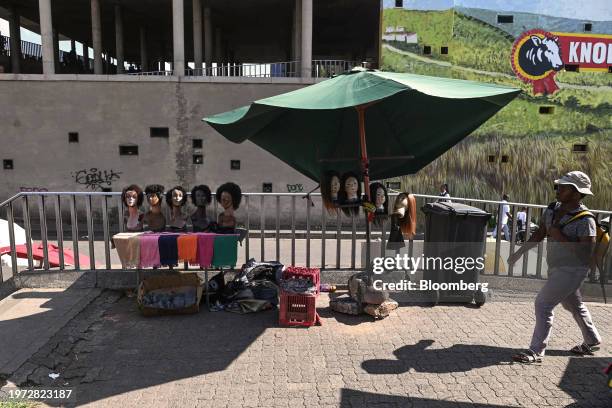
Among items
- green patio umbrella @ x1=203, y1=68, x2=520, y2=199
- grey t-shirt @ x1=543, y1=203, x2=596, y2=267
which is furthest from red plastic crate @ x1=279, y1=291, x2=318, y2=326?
grey t-shirt @ x1=543, y1=203, x2=596, y2=267

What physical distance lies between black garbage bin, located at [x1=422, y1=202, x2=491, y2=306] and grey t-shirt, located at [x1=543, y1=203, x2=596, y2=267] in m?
1.37

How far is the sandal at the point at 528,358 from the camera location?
12.7ft

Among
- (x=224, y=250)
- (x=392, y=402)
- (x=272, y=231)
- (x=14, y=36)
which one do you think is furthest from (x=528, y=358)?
(x=14, y=36)

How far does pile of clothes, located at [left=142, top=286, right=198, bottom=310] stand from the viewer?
193 inches

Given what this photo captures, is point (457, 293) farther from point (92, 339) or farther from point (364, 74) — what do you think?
point (92, 339)

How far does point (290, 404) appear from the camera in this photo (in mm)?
3289

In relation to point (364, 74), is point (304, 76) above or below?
above

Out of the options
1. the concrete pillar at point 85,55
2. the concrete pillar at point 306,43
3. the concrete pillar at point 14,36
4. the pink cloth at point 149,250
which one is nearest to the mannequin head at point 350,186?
the pink cloth at point 149,250

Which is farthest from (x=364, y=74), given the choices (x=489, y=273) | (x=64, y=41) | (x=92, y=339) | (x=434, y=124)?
(x=64, y=41)

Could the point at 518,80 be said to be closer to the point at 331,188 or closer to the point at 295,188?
the point at 295,188

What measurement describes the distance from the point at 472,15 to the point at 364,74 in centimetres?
1315

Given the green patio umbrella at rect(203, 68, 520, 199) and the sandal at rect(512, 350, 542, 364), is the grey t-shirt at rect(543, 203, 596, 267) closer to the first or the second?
the sandal at rect(512, 350, 542, 364)

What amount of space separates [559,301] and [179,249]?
3.91m

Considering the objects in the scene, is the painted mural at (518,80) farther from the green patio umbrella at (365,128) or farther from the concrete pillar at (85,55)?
the concrete pillar at (85,55)
